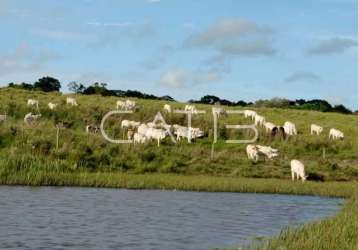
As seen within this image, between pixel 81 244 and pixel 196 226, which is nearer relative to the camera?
pixel 81 244

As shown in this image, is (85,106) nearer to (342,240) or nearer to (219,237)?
(219,237)

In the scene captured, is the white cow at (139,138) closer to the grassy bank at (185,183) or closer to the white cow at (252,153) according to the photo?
the white cow at (252,153)

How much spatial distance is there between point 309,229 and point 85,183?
15822 mm

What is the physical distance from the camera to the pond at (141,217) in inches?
714

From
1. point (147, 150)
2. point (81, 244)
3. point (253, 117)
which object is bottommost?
point (81, 244)

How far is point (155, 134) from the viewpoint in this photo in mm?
44812

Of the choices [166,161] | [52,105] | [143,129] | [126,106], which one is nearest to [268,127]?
[143,129]

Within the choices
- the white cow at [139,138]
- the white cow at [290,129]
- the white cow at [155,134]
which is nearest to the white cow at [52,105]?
the white cow at [139,138]

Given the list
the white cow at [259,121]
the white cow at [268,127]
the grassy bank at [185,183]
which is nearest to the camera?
the grassy bank at [185,183]

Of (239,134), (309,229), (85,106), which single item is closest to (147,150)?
(239,134)

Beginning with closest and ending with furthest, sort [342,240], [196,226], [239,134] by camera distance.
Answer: [342,240]
[196,226]
[239,134]

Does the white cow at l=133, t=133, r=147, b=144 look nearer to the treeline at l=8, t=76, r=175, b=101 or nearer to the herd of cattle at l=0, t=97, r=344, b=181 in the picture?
the herd of cattle at l=0, t=97, r=344, b=181

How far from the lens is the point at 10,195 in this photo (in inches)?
1041

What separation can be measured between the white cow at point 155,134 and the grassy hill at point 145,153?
50cm
